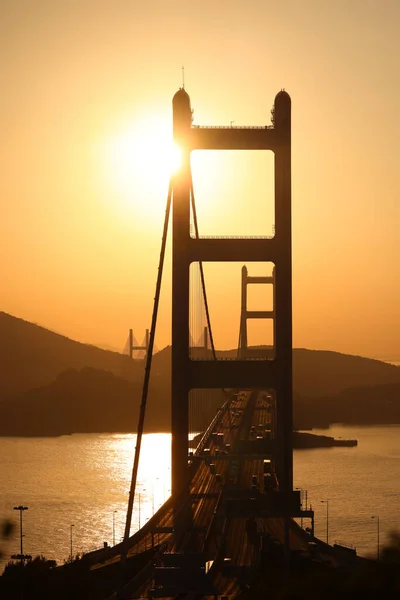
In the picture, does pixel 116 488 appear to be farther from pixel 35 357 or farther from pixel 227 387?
pixel 35 357

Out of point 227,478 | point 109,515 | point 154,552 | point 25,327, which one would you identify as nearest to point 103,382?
point 25,327

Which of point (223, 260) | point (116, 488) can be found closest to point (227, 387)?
point (223, 260)

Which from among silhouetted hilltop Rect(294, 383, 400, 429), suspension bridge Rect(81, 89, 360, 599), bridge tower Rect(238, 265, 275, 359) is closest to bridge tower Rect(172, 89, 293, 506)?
suspension bridge Rect(81, 89, 360, 599)

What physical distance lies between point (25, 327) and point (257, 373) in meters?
135

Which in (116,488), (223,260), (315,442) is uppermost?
(223,260)

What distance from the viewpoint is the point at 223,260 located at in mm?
24812

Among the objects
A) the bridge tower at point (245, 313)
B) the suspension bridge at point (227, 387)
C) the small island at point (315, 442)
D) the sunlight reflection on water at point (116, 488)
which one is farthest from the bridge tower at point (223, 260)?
the small island at point (315, 442)

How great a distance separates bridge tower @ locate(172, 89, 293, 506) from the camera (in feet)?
80.9

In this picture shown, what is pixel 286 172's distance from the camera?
25281 mm

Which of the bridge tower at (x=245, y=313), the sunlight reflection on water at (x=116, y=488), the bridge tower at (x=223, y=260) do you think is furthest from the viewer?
the bridge tower at (x=245, y=313)

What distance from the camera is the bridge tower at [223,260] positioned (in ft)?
80.9

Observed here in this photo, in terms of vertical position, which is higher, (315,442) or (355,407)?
(355,407)

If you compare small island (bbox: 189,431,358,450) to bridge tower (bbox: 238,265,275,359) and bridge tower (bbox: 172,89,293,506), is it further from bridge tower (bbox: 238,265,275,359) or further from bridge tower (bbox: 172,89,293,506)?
bridge tower (bbox: 172,89,293,506)

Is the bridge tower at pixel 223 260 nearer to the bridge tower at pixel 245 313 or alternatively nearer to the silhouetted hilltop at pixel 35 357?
the bridge tower at pixel 245 313
